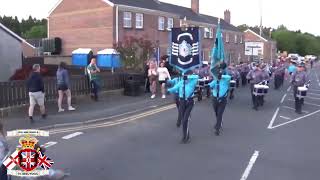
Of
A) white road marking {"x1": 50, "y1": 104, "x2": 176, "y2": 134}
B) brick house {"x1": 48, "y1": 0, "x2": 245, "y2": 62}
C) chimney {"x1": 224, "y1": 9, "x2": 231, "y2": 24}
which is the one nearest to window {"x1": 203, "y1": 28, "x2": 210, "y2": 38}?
brick house {"x1": 48, "y1": 0, "x2": 245, "y2": 62}

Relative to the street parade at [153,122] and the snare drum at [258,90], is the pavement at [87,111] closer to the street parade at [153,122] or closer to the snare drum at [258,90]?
the street parade at [153,122]

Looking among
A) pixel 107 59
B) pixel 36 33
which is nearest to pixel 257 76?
pixel 107 59

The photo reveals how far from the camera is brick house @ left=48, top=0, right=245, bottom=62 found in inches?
1577

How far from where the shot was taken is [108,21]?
132ft

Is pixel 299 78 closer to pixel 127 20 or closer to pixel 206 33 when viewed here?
pixel 127 20

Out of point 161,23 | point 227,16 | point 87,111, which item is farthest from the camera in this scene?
point 227,16

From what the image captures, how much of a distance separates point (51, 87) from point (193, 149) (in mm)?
8586

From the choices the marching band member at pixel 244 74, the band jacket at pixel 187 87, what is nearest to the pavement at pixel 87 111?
the band jacket at pixel 187 87

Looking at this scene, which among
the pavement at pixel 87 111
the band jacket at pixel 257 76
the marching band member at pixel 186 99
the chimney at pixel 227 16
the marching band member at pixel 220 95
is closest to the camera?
the marching band member at pixel 186 99

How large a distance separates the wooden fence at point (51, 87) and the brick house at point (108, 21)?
48.1 feet

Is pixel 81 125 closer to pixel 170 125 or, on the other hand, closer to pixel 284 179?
pixel 170 125

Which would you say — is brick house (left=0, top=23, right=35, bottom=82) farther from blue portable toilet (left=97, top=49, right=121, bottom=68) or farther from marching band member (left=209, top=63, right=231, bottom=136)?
marching band member (left=209, top=63, right=231, bottom=136)

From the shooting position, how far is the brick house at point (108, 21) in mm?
40062

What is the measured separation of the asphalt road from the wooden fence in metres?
Result: 3.41
